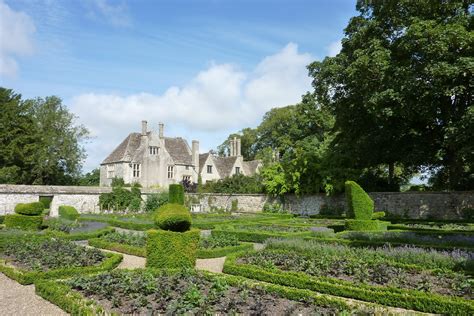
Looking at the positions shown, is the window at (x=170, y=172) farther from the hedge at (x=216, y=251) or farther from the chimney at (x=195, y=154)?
the hedge at (x=216, y=251)

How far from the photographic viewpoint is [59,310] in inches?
285

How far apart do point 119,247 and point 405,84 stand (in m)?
15.7

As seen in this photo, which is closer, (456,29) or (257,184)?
(456,29)

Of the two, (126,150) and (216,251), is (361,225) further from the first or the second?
(126,150)

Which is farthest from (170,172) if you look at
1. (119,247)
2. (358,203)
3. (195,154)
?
(119,247)

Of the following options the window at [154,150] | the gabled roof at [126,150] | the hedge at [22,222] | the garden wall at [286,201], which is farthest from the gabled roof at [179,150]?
the hedge at [22,222]

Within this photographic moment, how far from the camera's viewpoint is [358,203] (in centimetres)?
1720

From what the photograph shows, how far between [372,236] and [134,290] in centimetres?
979

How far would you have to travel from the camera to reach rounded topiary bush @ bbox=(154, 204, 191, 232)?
35.0 feet

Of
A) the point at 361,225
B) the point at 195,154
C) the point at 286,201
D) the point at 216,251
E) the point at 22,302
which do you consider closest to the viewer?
the point at 22,302

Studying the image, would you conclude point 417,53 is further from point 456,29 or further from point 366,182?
point 366,182

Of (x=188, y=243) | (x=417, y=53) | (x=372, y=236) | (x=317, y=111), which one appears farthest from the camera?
(x=317, y=111)

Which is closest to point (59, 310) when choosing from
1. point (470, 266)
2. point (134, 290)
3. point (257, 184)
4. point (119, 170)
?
point (134, 290)

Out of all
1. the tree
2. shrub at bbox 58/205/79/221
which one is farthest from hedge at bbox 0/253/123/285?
the tree
